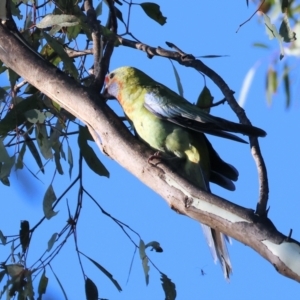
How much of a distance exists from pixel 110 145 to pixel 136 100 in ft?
1.72

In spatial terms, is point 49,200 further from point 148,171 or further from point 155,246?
point 148,171

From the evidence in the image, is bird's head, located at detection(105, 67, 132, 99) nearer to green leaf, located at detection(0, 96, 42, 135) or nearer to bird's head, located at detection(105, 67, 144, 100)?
bird's head, located at detection(105, 67, 144, 100)

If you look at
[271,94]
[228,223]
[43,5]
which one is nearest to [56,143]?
[43,5]

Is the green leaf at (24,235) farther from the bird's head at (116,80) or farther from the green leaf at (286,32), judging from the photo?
the green leaf at (286,32)

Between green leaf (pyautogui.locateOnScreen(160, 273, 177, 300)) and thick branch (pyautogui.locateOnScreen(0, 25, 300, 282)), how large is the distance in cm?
50

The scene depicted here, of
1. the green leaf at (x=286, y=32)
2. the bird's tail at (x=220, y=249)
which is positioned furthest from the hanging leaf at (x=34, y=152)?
the green leaf at (x=286, y=32)

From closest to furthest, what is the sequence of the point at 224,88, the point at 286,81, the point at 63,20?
the point at 224,88 < the point at 63,20 < the point at 286,81

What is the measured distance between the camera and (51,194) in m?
2.27

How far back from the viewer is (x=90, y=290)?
2.20 metres

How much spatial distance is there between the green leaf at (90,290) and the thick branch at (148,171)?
508 mm

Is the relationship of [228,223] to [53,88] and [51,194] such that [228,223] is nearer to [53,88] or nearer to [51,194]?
[53,88]

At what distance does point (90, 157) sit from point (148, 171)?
0.51 meters

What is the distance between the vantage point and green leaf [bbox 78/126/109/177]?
7.26 ft

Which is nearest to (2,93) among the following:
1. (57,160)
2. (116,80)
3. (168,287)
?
(57,160)
